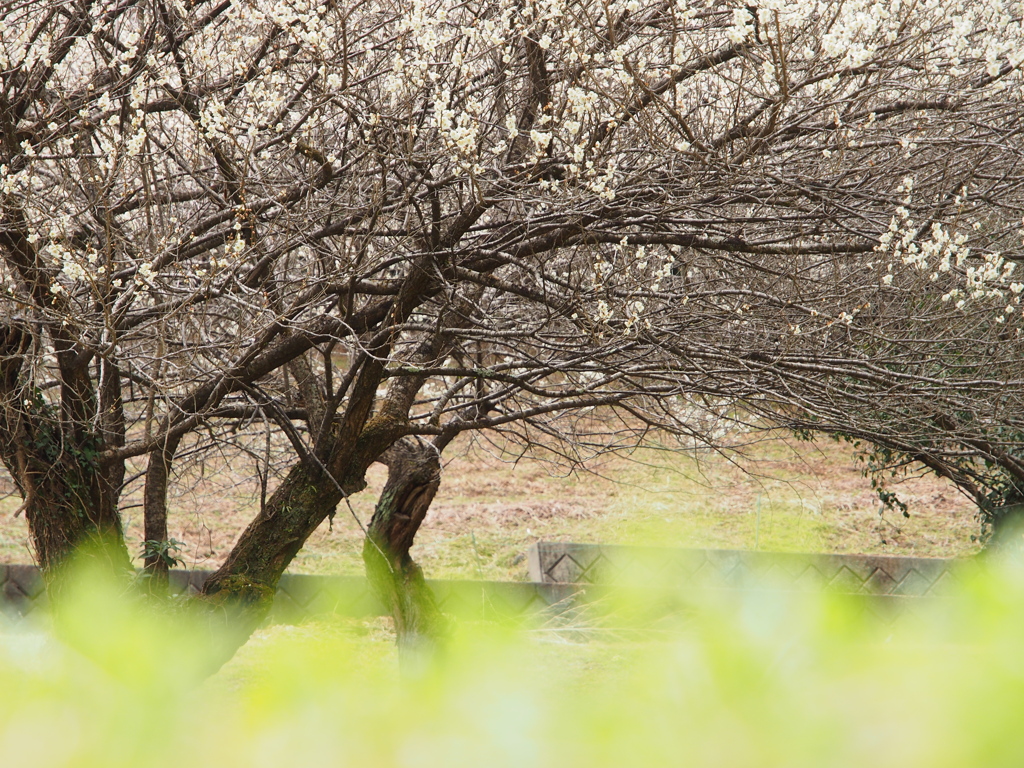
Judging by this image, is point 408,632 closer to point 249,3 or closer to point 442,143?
point 442,143

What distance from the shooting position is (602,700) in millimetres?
767

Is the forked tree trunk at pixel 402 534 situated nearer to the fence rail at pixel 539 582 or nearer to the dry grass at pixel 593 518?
the fence rail at pixel 539 582

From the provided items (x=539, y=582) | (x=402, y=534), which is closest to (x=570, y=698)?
(x=402, y=534)

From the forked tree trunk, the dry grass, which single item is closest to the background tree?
the forked tree trunk

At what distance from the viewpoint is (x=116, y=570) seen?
4.94 meters

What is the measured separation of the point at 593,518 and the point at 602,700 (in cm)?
1156

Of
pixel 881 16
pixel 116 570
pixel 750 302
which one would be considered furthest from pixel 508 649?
pixel 116 570

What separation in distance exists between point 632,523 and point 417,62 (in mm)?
2949

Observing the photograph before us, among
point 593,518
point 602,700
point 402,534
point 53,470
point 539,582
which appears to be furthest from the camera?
point 593,518

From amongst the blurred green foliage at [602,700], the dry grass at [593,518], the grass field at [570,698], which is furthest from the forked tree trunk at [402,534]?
the blurred green foliage at [602,700]

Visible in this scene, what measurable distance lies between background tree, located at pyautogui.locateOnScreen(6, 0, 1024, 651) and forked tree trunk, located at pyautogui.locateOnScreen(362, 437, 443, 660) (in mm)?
793

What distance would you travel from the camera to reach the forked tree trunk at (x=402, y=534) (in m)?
5.91

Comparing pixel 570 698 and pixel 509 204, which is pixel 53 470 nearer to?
pixel 509 204

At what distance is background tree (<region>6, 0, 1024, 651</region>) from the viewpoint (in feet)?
11.9
